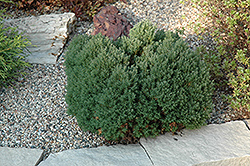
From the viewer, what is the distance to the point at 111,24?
13.8 ft

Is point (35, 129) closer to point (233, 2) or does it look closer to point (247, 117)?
point (247, 117)

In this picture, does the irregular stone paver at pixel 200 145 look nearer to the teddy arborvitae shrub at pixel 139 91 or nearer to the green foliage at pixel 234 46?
the teddy arborvitae shrub at pixel 139 91

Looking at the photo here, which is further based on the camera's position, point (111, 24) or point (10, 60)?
point (111, 24)

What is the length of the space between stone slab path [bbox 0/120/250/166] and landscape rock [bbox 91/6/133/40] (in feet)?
5.95

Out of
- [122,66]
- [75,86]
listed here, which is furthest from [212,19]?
[75,86]

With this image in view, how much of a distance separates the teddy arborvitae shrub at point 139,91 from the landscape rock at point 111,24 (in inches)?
40.7

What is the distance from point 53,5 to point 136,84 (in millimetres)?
3146

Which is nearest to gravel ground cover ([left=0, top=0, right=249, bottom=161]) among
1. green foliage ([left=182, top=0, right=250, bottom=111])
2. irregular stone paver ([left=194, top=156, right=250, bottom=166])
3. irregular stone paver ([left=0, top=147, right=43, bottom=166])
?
irregular stone paver ([left=0, top=147, right=43, bottom=166])

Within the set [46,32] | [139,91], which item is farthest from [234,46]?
[46,32]

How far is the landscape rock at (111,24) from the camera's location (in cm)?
411

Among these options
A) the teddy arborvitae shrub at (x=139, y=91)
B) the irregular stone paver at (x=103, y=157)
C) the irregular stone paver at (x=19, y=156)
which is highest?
the teddy arborvitae shrub at (x=139, y=91)

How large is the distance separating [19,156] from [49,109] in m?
0.81

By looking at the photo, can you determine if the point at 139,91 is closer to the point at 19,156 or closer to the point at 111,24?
the point at 19,156

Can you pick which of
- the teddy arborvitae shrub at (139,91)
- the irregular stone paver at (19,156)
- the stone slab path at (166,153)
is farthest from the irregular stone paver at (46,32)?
the stone slab path at (166,153)
